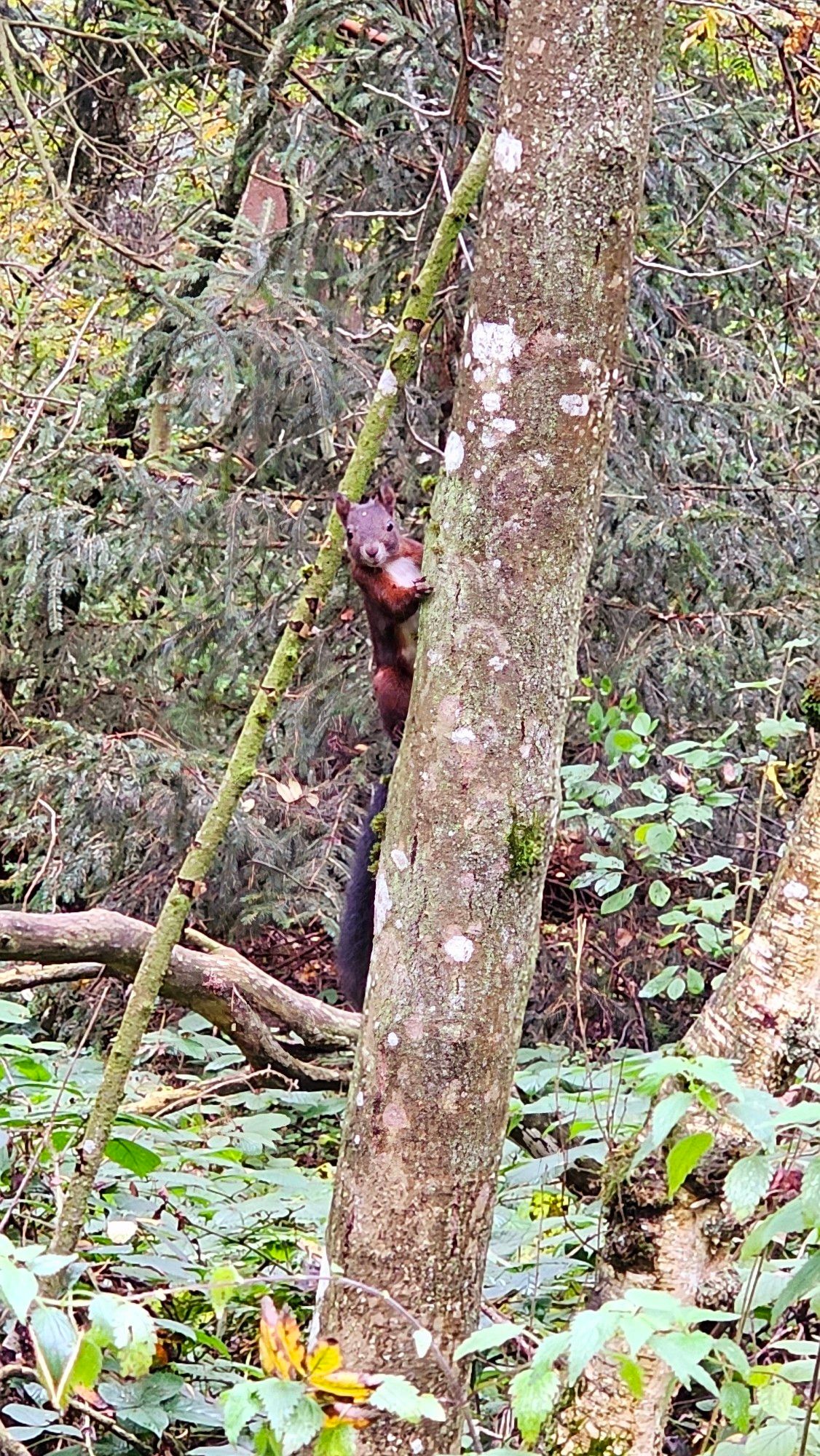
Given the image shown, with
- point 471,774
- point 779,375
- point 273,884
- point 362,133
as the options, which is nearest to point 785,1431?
point 471,774

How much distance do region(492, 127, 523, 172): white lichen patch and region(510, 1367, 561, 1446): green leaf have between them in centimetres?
160

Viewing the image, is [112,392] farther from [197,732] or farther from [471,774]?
[471,774]

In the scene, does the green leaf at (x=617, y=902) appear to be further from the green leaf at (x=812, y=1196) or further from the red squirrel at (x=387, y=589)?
the green leaf at (x=812, y=1196)

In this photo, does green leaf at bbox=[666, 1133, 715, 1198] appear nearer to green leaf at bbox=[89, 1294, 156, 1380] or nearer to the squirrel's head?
green leaf at bbox=[89, 1294, 156, 1380]

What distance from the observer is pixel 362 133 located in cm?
471

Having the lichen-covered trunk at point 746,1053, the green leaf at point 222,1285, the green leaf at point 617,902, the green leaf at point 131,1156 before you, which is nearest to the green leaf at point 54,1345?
the green leaf at point 222,1285

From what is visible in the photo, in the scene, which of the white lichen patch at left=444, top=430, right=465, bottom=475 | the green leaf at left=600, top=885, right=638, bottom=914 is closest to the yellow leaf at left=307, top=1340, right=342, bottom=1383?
the white lichen patch at left=444, top=430, right=465, bottom=475

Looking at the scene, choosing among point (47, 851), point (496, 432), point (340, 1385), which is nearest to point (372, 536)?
point (47, 851)

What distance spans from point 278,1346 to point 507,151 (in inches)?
64.4

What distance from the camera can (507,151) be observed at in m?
2.00

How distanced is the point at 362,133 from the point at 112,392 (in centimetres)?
156

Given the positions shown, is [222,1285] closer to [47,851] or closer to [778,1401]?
[778,1401]

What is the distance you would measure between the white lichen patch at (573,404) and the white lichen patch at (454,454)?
6.2 inches

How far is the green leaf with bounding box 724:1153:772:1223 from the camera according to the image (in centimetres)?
158
